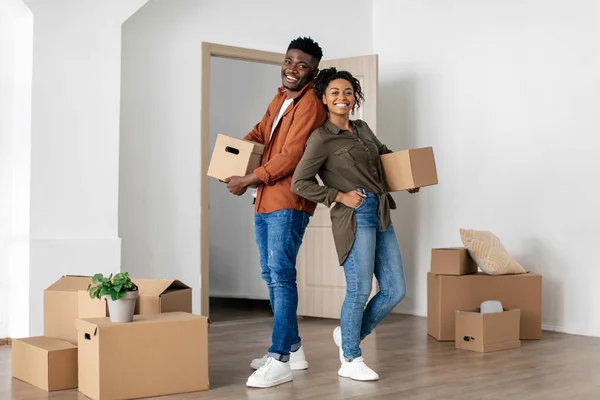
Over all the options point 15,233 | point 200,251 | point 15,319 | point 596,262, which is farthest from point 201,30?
point 596,262

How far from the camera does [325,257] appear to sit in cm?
521

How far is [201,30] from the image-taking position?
4922 millimetres

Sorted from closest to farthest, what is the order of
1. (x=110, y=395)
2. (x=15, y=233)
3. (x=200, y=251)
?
1. (x=110, y=395)
2. (x=15, y=233)
3. (x=200, y=251)

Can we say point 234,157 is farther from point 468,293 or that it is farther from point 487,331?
point 468,293

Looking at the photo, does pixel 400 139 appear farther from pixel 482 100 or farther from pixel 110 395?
pixel 110 395

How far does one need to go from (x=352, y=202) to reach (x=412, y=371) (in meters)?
0.92

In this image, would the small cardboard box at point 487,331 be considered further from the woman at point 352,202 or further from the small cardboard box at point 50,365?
the small cardboard box at point 50,365

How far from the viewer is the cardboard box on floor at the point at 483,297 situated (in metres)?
4.23

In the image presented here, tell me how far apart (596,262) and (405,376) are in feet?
6.05

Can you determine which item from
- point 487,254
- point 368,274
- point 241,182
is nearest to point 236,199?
point 487,254

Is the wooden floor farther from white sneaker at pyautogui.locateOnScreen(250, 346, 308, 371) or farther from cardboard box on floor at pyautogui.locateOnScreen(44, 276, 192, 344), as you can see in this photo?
cardboard box on floor at pyautogui.locateOnScreen(44, 276, 192, 344)

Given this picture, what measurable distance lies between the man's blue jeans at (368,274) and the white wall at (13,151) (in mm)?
2040

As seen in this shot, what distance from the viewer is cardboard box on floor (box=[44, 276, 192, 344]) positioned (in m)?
3.16

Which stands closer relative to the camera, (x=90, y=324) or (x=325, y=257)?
(x=90, y=324)
